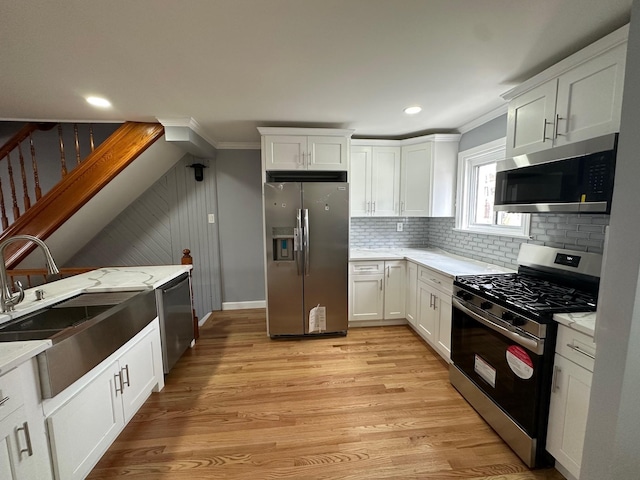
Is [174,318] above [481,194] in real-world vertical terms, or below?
below

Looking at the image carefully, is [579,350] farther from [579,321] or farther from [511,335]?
[511,335]

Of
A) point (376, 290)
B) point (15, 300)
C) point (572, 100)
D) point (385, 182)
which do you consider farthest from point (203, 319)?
point (572, 100)

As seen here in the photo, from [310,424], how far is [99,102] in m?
2.98

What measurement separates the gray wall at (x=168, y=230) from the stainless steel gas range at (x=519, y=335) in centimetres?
314

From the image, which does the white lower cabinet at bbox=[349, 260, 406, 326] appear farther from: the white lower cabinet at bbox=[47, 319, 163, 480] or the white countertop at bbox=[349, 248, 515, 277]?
the white lower cabinet at bbox=[47, 319, 163, 480]

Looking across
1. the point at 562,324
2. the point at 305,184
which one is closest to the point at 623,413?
the point at 562,324

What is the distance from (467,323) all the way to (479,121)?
204cm

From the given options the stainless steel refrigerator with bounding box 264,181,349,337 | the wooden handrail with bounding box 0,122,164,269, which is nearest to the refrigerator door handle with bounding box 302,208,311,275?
the stainless steel refrigerator with bounding box 264,181,349,337

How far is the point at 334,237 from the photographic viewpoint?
2818 mm

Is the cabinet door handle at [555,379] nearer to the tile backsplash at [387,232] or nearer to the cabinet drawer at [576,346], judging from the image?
the cabinet drawer at [576,346]

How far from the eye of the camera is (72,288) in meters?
1.86

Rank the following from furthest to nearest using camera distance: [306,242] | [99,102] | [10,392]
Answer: [306,242]
[99,102]
[10,392]

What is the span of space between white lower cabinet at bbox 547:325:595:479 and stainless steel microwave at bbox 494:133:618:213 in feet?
2.29

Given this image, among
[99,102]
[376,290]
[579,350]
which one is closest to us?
[579,350]
